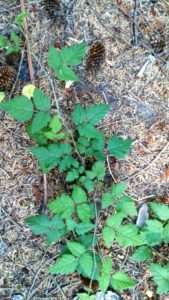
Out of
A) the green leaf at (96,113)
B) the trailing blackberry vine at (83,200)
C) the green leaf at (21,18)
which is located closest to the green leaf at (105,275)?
the trailing blackberry vine at (83,200)

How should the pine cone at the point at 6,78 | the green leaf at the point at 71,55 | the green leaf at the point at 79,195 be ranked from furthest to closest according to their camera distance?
the pine cone at the point at 6,78
the green leaf at the point at 79,195
the green leaf at the point at 71,55

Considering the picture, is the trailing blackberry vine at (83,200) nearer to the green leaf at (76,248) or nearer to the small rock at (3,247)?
the green leaf at (76,248)

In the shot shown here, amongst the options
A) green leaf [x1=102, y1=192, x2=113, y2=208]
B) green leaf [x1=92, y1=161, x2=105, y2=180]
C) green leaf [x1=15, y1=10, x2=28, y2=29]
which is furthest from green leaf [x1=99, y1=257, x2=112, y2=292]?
green leaf [x1=15, y1=10, x2=28, y2=29]

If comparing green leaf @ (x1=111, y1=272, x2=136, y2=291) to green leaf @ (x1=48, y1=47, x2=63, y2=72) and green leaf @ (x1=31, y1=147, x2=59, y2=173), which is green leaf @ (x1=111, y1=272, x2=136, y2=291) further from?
green leaf @ (x1=48, y1=47, x2=63, y2=72)

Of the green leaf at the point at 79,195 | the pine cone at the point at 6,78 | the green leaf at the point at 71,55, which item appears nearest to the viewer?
the green leaf at the point at 71,55

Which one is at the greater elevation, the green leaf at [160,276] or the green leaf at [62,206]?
the green leaf at [62,206]

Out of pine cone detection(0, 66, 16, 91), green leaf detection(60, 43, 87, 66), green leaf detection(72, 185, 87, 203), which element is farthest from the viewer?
pine cone detection(0, 66, 16, 91)

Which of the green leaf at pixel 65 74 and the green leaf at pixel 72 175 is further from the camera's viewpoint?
the green leaf at pixel 72 175

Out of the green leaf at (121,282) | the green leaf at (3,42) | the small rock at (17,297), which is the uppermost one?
the green leaf at (3,42)
